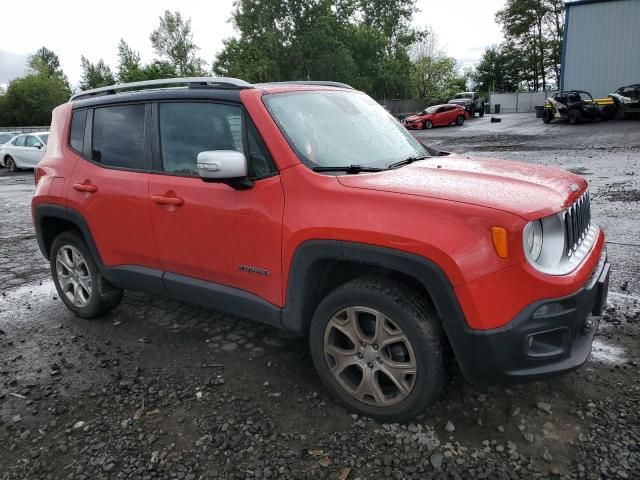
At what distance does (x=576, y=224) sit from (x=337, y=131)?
1529 millimetres

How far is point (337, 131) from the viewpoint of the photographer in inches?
127

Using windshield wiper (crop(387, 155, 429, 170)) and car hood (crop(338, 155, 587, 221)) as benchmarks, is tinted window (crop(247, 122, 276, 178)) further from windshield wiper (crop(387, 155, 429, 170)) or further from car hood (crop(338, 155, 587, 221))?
windshield wiper (crop(387, 155, 429, 170))

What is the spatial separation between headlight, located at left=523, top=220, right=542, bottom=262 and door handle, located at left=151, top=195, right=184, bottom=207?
6.90 ft

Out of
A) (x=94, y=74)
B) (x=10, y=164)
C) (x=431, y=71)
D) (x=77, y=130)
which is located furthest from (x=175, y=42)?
(x=77, y=130)

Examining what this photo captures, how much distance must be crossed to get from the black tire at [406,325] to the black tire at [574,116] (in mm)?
26342

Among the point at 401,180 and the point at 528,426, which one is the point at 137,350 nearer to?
the point at 401,180

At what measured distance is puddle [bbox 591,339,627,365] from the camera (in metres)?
3.25

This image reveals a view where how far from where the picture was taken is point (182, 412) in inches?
116

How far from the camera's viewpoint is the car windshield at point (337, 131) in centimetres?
299

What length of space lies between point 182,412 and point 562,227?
7.73 ft

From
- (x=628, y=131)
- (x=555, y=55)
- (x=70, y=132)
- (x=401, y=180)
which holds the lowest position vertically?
(x=628, y=131)

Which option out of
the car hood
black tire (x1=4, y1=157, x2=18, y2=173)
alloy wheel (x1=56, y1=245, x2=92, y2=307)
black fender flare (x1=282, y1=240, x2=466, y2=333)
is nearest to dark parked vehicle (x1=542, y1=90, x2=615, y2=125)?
the car hood

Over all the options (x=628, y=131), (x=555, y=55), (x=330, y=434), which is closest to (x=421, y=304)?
(x=330, y=434)

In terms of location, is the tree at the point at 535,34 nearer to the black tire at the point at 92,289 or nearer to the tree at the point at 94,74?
the tree at the point at 94,74
